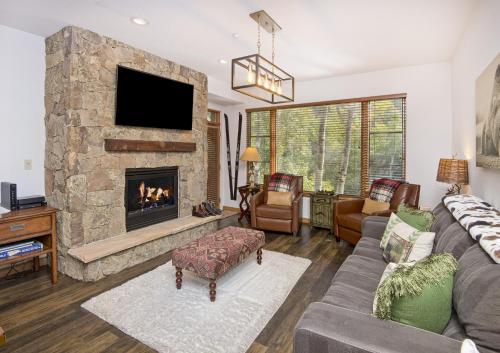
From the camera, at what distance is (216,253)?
99.0 inches

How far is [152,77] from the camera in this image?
3684mm

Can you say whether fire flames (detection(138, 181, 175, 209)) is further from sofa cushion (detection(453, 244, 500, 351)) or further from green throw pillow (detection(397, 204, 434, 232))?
sofa cushion (detection(453, 244, 500, 351))

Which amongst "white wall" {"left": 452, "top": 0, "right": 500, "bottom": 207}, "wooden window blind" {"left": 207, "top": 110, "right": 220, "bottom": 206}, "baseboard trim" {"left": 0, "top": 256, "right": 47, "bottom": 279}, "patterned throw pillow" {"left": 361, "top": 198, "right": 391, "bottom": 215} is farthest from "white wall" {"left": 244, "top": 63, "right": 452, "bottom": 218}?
"baseboard trim" {"left": 0, "top": 256, "right": 47, "bottom": 279}

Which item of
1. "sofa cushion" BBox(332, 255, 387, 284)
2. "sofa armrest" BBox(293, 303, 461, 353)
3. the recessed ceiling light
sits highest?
the recessed ceiling light

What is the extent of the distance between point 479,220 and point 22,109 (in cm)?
429

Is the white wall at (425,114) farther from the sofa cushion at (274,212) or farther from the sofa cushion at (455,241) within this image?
the sofa cushion at (455,241)

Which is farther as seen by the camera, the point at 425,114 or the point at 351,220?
the point at 425,114

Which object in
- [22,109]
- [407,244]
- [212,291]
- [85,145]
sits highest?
[22,109]

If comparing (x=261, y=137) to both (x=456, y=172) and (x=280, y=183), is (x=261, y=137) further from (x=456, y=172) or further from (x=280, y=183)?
(x=456, y=172)

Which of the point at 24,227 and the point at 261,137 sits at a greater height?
the point at 261,137

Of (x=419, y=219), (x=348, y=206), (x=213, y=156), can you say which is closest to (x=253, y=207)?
(x=348, y=206)

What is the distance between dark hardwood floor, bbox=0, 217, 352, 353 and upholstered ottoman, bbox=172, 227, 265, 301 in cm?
59

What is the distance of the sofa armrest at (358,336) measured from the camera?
105 centimetres

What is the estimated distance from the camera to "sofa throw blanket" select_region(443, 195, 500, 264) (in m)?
1.32
